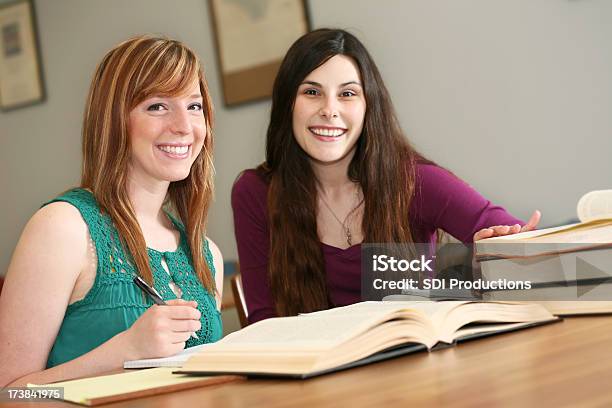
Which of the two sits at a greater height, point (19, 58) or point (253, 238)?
point (19, 58)

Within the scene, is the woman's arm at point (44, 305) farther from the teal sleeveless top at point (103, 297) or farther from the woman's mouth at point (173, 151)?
the woman's mouth at point (173, 151)

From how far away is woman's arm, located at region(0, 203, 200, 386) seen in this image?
1.40 meters

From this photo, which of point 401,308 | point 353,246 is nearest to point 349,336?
point 401,308

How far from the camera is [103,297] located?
1.63 metres

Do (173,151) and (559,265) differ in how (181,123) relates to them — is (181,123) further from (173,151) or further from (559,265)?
(559,265)

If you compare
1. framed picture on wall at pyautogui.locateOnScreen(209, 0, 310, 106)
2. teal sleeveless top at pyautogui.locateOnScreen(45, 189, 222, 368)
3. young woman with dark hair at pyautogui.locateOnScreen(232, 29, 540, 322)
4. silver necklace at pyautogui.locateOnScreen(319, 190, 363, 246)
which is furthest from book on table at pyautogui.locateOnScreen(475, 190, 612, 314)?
framed picture on wall at pyautogui.locateOnScreen(209, 0, 310, 106)

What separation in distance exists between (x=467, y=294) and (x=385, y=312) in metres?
0.31

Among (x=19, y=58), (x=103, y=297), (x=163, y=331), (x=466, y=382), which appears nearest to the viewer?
(x=466, y=382)

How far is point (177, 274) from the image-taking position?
5.83 feet

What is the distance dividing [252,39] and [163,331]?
299 cm

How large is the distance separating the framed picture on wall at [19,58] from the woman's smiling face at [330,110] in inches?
130

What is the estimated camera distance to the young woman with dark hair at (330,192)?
6.89 feet

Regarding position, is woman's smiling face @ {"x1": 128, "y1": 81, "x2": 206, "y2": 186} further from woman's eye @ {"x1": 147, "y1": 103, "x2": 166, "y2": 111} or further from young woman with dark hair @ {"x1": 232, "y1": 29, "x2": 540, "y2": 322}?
young woman with dark hair @ {"x1": 232, "y1": 29, "x2": 540, "y2": 322}

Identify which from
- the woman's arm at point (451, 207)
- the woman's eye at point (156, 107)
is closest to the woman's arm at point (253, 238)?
the woman's arm at point (451, 207)
